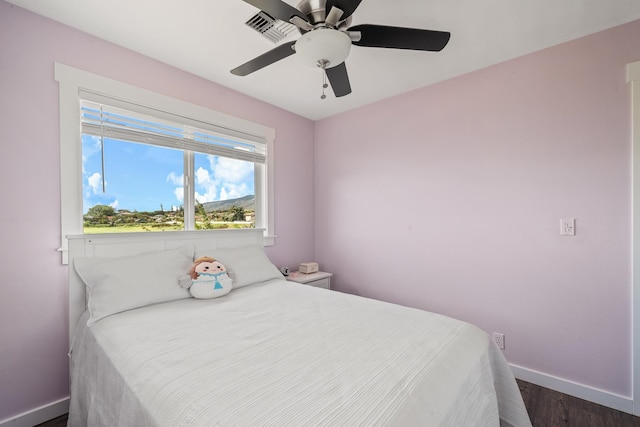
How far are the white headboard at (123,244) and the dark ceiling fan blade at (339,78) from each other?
1.54 metres

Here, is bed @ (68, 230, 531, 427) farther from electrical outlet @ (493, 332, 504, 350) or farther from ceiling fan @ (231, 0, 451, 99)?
ceiling fan @ (231, 0, 451, 99)

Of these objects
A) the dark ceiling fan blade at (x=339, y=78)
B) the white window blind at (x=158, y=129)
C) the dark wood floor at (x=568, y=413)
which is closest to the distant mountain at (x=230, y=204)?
the white window blind at (x=158, y=129)

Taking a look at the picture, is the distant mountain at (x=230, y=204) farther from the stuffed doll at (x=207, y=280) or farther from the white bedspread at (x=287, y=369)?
the white bedspread at (x=287, y=369)

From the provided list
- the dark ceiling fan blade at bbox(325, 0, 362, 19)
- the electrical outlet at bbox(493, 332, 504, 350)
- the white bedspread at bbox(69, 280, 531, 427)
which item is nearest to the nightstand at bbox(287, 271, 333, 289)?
the white bedspread at bbox(69, 280, 531, 427)

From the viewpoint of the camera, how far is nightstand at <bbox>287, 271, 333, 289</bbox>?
2846mm

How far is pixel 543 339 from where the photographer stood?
205cm

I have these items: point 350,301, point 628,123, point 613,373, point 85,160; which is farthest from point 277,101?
point 613,373

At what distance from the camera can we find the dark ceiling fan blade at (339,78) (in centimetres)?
163

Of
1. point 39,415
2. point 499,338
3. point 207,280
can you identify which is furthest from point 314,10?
point 39,415

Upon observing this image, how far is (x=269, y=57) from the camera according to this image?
1.58m

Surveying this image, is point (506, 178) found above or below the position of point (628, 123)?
below

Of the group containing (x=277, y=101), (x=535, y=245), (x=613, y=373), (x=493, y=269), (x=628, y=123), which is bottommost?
(x=613, y=373)

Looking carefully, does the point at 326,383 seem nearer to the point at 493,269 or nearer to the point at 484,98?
the point at 493,269

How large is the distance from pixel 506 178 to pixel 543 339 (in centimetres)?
120
